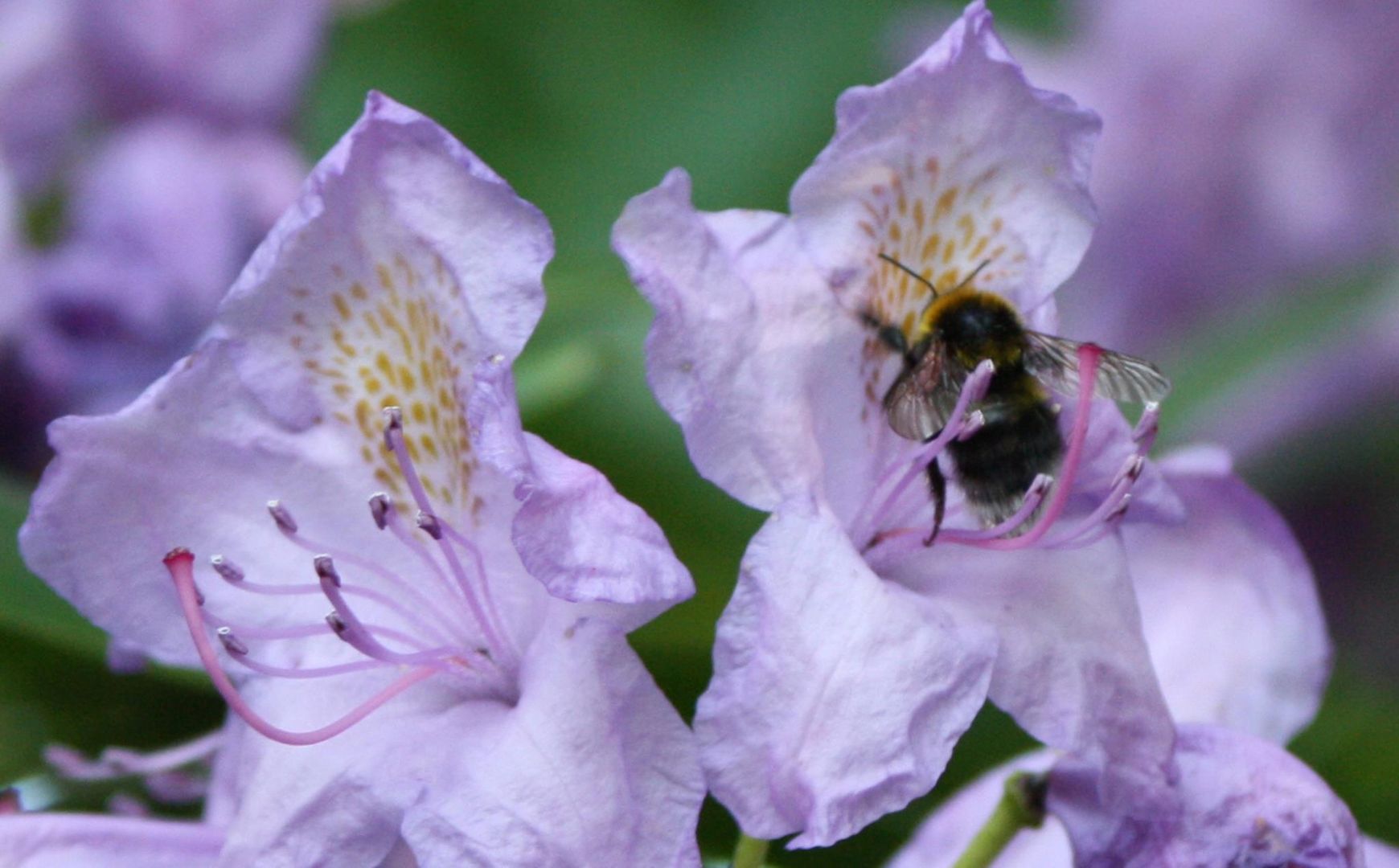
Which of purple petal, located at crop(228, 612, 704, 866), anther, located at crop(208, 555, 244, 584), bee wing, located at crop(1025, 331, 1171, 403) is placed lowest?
purple petal, located at crop(228, 612, 704, 866)

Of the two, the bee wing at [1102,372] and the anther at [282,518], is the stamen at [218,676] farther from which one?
the bee wing at [1102,372]

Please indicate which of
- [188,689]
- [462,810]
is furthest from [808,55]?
[462,810]

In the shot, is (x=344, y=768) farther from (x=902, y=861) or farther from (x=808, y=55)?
(x=808, y=55)

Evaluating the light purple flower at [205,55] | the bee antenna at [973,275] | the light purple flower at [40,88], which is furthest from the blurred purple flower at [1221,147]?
the bee antenna at [973,275]

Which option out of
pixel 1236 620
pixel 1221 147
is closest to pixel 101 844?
pixel 1236 620

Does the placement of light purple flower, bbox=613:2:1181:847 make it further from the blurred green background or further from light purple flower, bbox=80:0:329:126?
light purple flower, bbox=80:0:329:126

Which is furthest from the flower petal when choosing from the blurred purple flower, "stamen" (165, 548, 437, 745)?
the blurred purple flower
